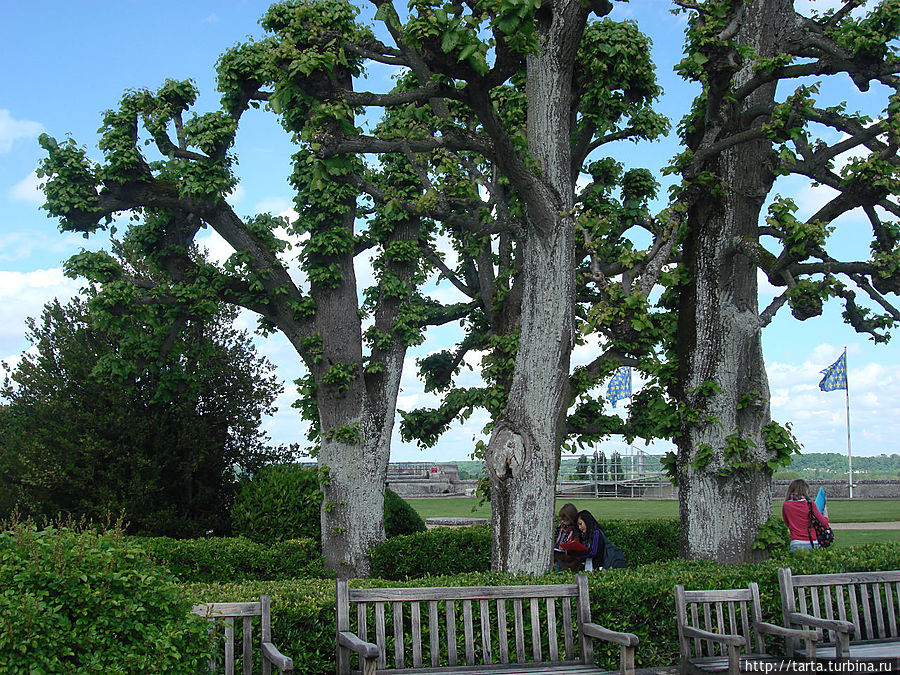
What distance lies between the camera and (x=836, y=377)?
28.1 meters

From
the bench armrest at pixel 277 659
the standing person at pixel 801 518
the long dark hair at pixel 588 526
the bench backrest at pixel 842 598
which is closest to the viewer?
the bench armrest at pixel 277 659

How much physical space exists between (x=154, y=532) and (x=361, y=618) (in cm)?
876

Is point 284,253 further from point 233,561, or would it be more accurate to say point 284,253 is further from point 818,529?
point 818,529

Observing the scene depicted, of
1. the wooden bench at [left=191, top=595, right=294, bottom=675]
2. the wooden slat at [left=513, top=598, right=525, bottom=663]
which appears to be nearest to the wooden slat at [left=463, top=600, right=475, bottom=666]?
the wooden slat at [left=513, top=598, right=525, bottom=663]

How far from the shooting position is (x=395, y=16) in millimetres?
9047

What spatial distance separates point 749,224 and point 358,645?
274 inches

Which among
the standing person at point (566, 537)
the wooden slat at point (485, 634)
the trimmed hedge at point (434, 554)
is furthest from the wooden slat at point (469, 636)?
the trimmed hedge at point (434, 554)

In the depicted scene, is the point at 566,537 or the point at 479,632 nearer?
the point at 479,632

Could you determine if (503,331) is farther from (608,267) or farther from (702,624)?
(702,624)

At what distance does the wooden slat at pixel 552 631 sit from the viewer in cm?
598

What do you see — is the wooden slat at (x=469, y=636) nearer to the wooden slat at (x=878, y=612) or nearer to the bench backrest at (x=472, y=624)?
the bench backrest at (x=472, y=624)

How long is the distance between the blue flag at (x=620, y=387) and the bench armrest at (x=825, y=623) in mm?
20713

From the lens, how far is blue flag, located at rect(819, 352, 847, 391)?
28000 mm

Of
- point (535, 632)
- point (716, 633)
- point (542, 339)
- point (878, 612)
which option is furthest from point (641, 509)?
point (535, 632)
